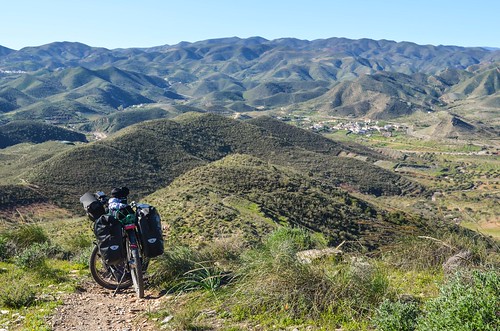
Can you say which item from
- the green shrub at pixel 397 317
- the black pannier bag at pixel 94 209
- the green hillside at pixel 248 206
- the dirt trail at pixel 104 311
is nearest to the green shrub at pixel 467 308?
the green shrub at pixel 397 317

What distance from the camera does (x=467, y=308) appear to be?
13.0 ft

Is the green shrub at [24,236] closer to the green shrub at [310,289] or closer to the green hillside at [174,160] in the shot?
the green shrub at [310,289]

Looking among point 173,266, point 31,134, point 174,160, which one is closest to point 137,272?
point 173,266

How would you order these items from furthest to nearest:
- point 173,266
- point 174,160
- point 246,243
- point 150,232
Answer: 1. point 174,160
2. point 246,243
3. point 173,266
4. point 150,232

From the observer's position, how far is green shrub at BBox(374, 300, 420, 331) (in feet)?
Result: 15.0

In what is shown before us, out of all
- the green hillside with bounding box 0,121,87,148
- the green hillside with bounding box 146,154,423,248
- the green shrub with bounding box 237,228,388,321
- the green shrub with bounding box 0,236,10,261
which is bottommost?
the green hillside with bounding box 0,121,87,148

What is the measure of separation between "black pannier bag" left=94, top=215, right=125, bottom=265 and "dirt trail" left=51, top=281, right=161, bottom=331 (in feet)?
2.38

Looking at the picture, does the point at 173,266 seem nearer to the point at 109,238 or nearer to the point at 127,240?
the point at 127,240

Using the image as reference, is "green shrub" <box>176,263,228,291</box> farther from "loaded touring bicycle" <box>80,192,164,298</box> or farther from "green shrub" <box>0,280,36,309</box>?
"green shrub" <box>0,280,36,309</box>

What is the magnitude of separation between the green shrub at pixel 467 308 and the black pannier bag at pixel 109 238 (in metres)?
4.49

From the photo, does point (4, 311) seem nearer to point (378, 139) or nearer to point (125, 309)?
→ point (125, 309)

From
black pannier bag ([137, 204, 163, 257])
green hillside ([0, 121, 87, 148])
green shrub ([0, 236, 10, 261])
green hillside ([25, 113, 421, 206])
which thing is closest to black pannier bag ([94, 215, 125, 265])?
black pannier bag ([137, 204, 163, 257])

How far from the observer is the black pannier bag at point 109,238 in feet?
21.2

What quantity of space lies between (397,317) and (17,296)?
5745 millimetres
